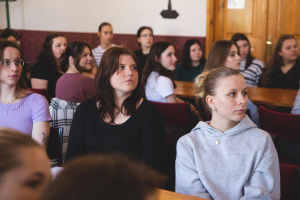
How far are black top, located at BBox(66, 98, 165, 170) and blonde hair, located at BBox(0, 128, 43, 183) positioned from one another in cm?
137

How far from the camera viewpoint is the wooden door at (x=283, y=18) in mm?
5190

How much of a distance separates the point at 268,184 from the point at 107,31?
4.53 m

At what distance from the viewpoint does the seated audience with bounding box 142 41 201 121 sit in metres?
3.27

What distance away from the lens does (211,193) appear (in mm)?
1656

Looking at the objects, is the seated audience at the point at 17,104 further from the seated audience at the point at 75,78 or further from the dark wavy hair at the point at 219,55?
the dark wavy hair at the point at 219,55

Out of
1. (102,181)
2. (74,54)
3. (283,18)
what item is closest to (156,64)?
(74,54)

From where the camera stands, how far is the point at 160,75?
3.35 meters

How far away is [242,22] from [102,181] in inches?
217

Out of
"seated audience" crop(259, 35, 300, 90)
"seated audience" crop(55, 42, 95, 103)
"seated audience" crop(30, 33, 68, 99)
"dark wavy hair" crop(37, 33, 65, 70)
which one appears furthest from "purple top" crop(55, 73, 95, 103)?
"seated audience" crop(259, 35, 300, 90)

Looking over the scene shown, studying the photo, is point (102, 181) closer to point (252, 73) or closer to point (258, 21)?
point (252, 73)

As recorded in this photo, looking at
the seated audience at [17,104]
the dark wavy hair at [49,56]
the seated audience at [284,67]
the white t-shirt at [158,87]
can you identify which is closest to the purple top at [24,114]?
the seated audience at [17,104]

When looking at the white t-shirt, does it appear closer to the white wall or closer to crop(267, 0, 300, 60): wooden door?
the white wall

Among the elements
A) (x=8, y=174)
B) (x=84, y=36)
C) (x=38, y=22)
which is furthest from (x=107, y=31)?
(x=8, y=174)

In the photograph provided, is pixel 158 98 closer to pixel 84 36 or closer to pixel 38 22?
pixel 84 36
